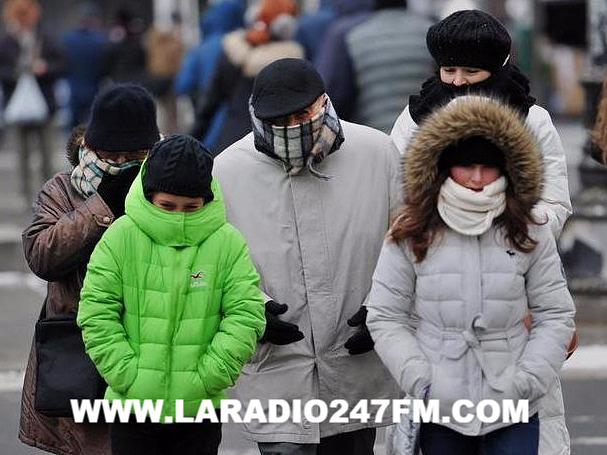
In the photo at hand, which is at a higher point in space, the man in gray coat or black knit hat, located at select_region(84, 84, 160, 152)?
black knit hat, located at select_region(84, 84, 160, 152)

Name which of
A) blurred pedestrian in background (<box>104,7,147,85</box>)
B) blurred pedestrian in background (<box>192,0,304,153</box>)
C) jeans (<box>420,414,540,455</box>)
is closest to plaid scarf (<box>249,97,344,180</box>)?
jeans (<box>420,414,540,455</box>)

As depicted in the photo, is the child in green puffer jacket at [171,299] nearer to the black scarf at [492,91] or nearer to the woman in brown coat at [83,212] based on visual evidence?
the woman in brown coat at [83,212]

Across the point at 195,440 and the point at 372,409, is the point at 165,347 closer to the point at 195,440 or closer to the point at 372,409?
the point at 195,440

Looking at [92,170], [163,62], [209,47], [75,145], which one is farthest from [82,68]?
[92,170]

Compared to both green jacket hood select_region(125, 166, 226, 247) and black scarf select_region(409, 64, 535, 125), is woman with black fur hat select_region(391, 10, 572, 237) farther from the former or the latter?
green jacket hood select_region(125, 166, 226, 247)

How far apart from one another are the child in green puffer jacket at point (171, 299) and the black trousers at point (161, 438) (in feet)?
0.17

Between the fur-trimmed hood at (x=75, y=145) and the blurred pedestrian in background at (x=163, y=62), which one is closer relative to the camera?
the fur-trimmed hood at (x=75, y=145)

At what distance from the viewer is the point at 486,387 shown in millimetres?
5035

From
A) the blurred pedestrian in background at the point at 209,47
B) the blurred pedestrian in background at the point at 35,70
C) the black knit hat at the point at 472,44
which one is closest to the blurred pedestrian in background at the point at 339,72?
the blurred pedestrian in background at the point at 209,47

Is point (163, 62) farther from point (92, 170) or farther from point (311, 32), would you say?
point (92, 170)

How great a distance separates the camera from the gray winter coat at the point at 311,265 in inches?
222

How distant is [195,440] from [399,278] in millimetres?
826

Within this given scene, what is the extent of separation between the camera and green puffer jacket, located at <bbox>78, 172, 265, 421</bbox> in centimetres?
523

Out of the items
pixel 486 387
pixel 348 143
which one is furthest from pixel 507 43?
pixel 486 387
